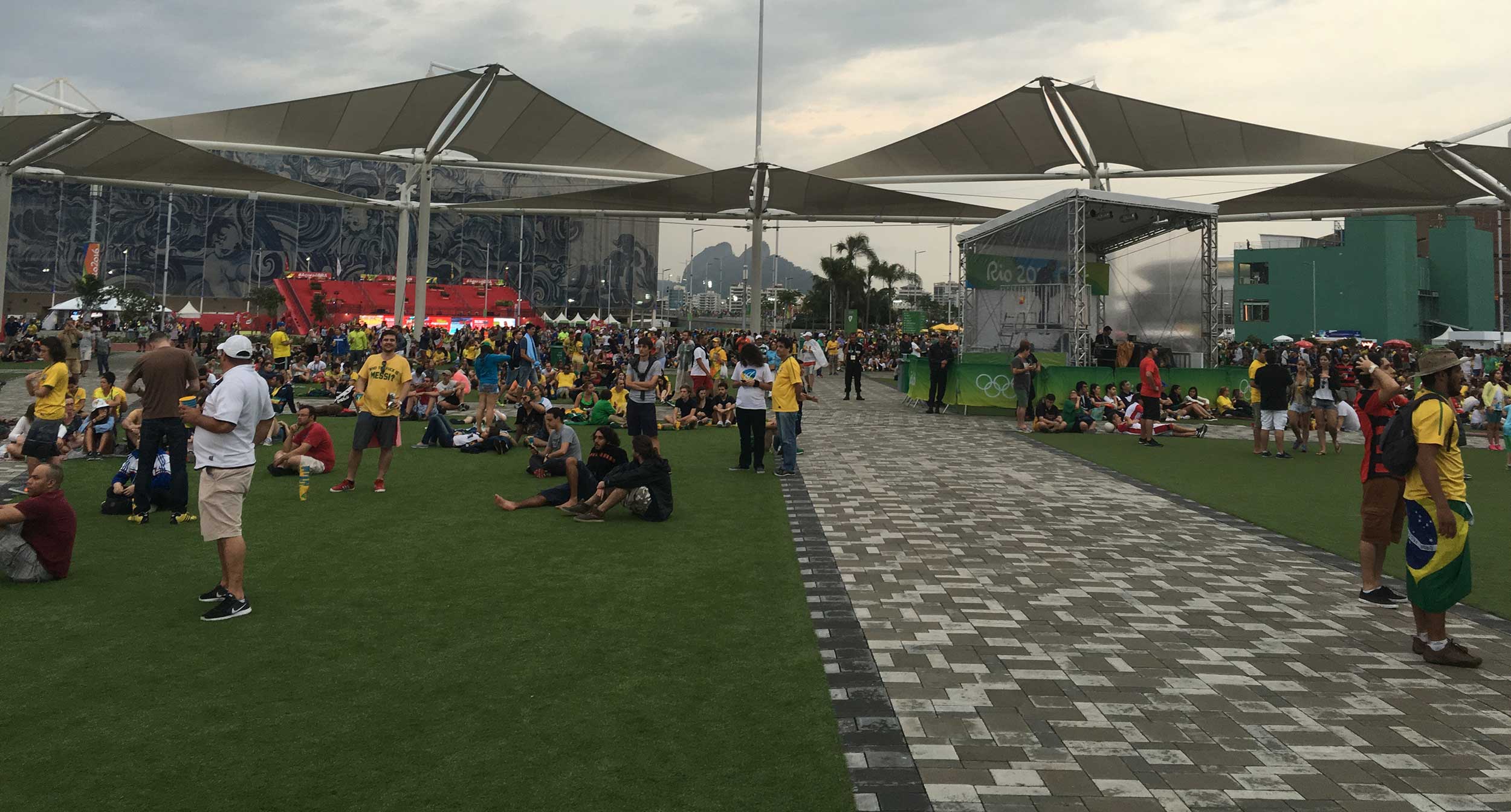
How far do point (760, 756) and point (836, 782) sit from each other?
34cm

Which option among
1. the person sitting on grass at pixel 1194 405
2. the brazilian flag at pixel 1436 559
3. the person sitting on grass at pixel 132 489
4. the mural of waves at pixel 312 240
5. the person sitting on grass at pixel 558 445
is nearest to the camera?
the brazilian flag at pixel 1436 559

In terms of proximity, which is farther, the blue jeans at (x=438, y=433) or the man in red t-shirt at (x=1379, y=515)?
the blue jeans at (x=438, y=433)

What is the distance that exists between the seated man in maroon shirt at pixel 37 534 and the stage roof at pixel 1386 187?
24.4 meters

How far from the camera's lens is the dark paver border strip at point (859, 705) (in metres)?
3.26

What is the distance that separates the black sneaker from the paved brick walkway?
10.6ft

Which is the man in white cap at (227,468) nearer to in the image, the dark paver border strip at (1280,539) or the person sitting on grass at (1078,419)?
the dark paver border strip at (1280,539)

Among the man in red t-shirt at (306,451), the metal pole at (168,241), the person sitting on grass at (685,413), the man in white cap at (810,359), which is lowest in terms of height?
the man in red t-shirt at (306,451)

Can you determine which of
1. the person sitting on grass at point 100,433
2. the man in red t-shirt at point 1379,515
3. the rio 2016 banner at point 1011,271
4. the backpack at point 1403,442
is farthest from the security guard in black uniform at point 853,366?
the backpack at point 1403,442

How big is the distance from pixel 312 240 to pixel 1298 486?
90.8 meters

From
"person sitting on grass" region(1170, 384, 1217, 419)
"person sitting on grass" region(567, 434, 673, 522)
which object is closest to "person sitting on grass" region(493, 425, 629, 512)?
"person sitting on grass" region(567, 434, 673, 522)

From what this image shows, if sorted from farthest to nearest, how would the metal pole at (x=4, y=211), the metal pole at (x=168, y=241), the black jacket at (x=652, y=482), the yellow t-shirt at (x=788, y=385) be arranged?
the metal pole at (x=168, y=241), the metal pole at (x=4, y=211), the yellow t-shirt at (x=788, y=385), the black jacket at (x=652, y=482)

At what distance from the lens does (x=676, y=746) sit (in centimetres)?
356

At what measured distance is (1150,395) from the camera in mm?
14531

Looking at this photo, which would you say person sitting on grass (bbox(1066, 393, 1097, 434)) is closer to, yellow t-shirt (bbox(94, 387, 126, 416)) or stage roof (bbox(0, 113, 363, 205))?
yellow t-shirt (bbox(94, 387, 126, 416))
